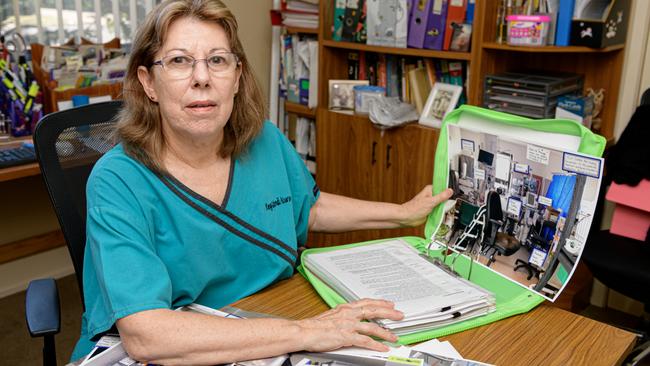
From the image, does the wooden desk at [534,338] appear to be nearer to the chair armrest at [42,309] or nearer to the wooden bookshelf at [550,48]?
the chair armrest at [42,309]

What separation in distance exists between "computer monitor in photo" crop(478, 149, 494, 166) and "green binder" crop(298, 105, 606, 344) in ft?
0.24

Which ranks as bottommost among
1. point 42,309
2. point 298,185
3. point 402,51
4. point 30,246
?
point 30,246

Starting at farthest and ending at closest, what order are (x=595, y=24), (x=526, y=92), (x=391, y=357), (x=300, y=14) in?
(x=300, y=14)
(x=526, y=92)
(x=595, y=24)
(x=391, y=357)

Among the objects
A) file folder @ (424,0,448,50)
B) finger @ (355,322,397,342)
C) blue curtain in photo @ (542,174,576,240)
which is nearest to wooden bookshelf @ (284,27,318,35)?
file folder @ (424,0,448,50)

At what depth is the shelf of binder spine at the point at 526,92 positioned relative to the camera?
2.49 meters

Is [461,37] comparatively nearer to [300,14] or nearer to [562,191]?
[300,14]

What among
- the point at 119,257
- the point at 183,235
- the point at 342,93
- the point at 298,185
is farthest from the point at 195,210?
the point at 342,93

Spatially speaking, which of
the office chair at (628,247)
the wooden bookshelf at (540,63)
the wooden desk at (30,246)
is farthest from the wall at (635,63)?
the wooden desk at (30,246)

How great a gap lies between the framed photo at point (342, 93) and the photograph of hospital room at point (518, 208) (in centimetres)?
170

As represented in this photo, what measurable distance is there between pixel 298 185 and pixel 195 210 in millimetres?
348

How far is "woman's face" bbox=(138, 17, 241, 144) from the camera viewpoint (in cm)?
126

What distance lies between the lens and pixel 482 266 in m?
1.33

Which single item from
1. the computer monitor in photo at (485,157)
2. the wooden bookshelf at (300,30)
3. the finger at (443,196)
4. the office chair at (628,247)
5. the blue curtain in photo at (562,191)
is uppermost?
the wooden bookshelf at (300,30)

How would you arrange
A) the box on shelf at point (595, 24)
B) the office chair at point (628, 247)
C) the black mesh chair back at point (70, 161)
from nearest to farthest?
the black mesh chair back at point (70, 161)
the office chair at point (628, 247)
the box on shelf at point (595, 24)
